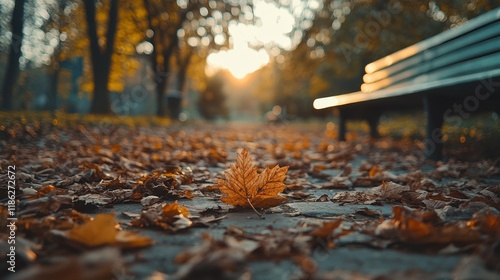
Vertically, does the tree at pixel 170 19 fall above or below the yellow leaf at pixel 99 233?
above

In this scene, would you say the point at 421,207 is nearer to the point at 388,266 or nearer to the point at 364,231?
the point at 364,231

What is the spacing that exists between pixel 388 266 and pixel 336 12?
679 inches

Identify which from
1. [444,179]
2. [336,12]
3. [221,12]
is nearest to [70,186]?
[444,179]

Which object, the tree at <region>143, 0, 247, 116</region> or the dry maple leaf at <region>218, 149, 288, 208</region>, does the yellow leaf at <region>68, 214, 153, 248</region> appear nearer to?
the dry maple leaf at <region>218, 149, 288, 208</region>

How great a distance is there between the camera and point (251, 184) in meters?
2.19

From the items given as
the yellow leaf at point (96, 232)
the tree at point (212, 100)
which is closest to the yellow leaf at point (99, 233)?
the yellow leaf at point (96, 232)

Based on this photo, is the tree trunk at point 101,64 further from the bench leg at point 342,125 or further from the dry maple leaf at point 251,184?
the dry maple leaf at point 251,184

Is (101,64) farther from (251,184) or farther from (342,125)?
(251,184)

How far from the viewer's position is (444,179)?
3426 millimetres

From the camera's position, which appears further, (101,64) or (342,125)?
(101,64)

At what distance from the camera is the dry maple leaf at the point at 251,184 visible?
2.14 metres

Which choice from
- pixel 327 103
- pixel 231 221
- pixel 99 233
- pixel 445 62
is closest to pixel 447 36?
pixel 445 62

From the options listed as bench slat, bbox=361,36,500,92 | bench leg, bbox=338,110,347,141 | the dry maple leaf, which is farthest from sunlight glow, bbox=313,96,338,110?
the dry maple leaf

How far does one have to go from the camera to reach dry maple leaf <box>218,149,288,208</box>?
7.04ft
